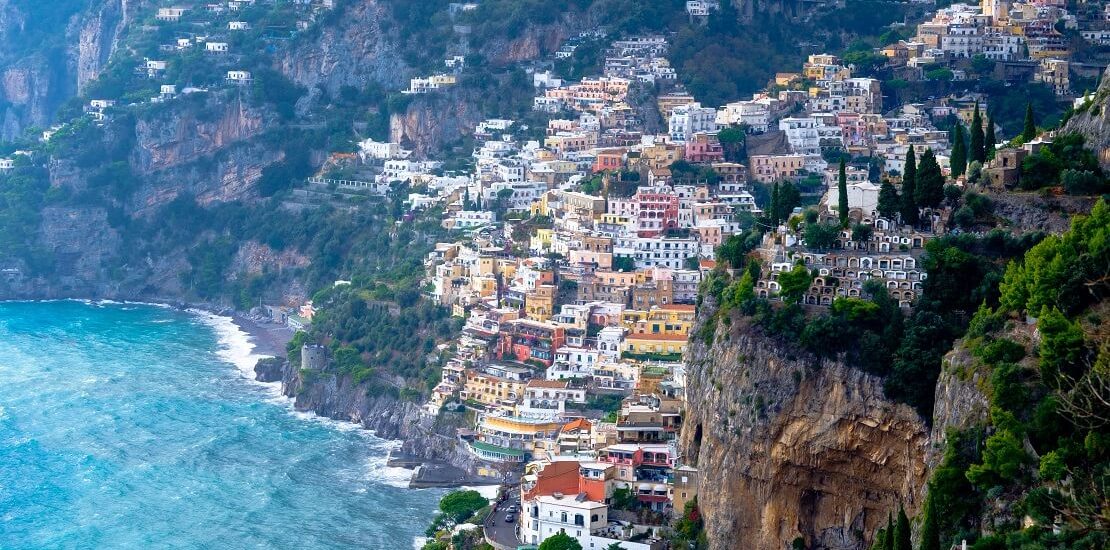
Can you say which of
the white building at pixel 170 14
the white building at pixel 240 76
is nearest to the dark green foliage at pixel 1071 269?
the white building at pixel 240 76

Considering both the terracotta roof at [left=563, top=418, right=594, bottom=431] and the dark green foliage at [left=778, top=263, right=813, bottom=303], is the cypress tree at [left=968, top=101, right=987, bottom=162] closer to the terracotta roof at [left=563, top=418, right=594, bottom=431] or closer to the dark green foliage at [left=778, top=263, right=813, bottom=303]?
the dark green foliage at [left=778, top=263, right=813, bottom=303]

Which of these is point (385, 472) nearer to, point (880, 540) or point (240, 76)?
point (880, 540)

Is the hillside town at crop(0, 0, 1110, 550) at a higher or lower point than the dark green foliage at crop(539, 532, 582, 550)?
higher

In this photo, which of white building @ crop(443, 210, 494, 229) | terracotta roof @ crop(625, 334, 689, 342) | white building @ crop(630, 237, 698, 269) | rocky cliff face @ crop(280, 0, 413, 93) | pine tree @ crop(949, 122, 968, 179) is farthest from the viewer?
rocky cliff face @ crop(280, 0, 413, 93)

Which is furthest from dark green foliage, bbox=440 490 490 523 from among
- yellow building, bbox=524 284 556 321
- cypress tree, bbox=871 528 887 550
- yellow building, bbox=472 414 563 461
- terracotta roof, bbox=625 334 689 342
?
cypress tree, bbox=871 528 887 550

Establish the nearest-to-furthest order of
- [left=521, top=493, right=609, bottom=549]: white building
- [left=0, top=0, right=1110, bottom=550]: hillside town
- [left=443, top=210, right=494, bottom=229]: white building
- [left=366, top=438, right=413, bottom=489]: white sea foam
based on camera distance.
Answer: [left=0, top=0, right=1110, bottom=550]: hillside town
[left=521, top=493, right=609, bottom=549]: white building
[left=366, top=438, right=413, bottom=489]: white sea foam
[left=443, top=210, right=494, bottom=229]: white building

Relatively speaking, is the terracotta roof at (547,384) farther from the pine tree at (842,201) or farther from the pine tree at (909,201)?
the pine tree at (909,201)

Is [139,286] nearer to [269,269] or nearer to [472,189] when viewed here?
[269,269]
